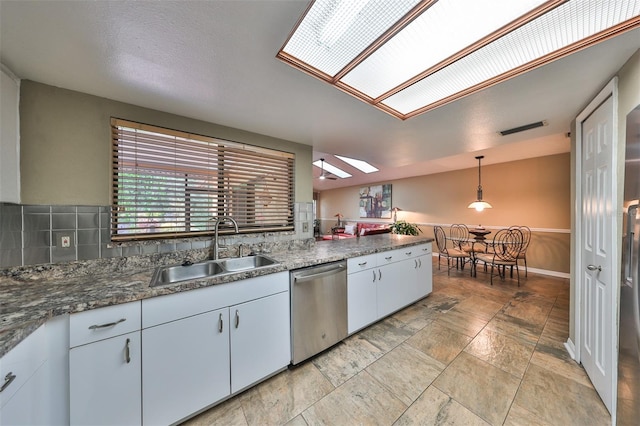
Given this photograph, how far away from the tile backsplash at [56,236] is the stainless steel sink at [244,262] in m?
0.48

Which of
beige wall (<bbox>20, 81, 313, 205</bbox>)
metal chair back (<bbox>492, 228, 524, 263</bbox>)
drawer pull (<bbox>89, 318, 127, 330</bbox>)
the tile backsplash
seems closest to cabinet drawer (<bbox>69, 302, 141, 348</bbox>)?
drawer pull (<bbox>89, 318, 127, 330</bbox>)

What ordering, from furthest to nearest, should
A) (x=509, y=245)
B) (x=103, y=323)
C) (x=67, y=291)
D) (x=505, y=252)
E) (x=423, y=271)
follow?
(x=509, y=245)
(x=505, y=252)
(x=423, y=271)
(x=67, y=291)
(x=103, y=323)

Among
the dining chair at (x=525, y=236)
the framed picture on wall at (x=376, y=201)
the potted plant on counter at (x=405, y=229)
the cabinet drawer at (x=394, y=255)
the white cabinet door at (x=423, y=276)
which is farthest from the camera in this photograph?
the framed picture on wall at (x=376, y=201)

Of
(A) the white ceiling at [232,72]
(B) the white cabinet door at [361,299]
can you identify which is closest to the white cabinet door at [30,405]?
(A) the white ceiling at [232,72]

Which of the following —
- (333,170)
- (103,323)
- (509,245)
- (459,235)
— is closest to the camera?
(103,323)

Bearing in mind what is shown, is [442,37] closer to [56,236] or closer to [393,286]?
[393,286]

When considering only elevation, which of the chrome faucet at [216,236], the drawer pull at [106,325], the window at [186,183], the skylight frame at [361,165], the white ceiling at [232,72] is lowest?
the drawer pull at [106,325]

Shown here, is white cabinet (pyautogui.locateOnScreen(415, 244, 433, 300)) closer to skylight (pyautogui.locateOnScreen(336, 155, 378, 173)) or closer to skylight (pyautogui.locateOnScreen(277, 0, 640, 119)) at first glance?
skylight (pyautogui.locateOnScreen(277, 0, 640, 119))

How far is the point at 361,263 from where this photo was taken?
225 cm

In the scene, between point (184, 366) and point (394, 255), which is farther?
point (394, 255)

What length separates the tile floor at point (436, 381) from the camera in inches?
54.2

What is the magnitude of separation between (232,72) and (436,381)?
266cm

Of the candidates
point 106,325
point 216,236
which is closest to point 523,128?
point 216,236

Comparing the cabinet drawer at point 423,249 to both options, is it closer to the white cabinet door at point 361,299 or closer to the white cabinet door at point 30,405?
the white cabinet door at point 361,299
